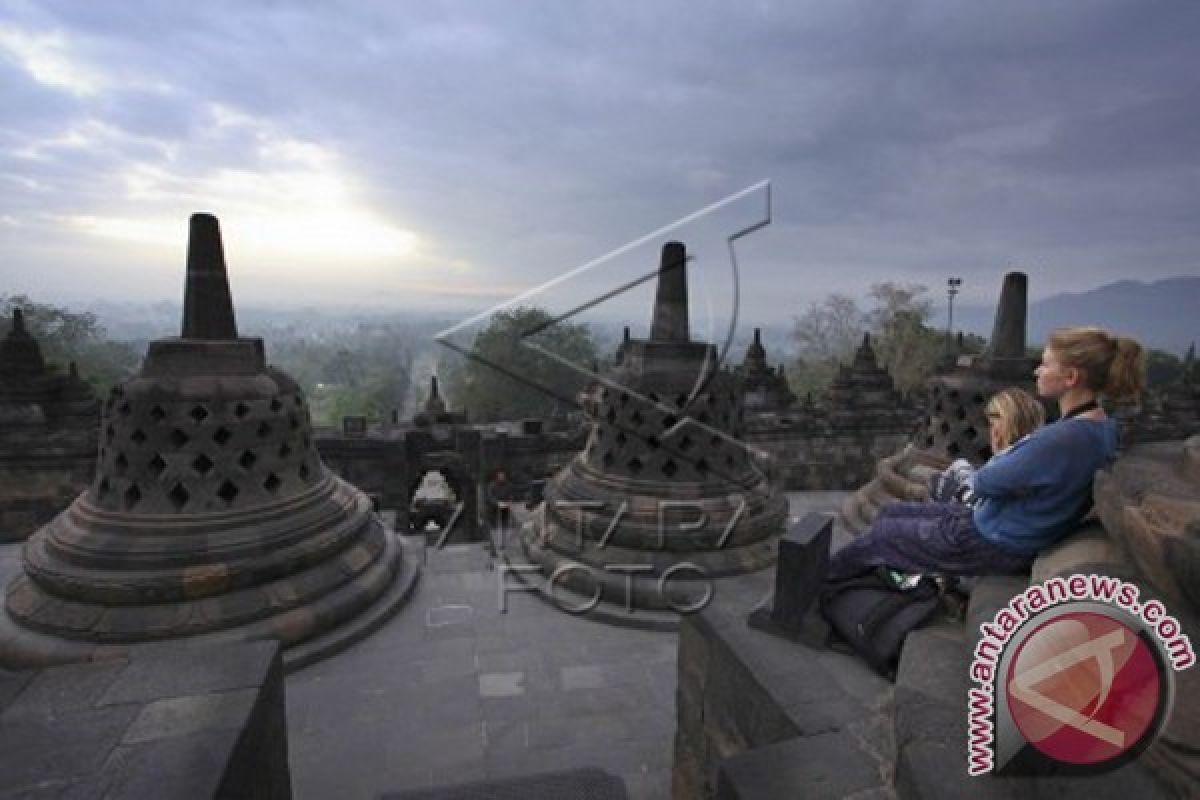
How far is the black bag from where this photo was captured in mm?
2715

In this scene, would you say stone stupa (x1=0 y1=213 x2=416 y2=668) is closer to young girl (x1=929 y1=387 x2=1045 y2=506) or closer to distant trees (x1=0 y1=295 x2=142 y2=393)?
young girl (x1=929 y1=387 x2=1045 y2=506)

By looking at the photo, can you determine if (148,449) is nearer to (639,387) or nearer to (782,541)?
(639,387)

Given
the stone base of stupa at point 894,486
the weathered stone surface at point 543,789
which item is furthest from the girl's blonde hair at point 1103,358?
the stone base of stupa at point 894,486

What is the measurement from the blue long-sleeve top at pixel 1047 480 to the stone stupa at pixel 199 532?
4.91 meters

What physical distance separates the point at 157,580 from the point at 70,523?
118cm

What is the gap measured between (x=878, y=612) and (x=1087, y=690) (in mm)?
1277

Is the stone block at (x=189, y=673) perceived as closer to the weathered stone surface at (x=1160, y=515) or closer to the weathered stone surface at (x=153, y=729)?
the weathered stone surface at (x=153, y=729)

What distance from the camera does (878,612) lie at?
2.81 metres

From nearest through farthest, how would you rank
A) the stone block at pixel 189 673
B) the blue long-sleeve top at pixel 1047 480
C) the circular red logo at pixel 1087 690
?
1. the circular red logo at pixel 1087 690
2. the blue long-sleeve top at pixel 1047 480
3. the stone block at pixel 189 673

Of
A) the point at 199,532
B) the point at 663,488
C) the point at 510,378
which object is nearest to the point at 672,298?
the point at 663,488

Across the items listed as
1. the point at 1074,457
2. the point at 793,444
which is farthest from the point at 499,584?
the point at 793,444

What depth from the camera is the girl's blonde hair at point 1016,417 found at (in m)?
3.06

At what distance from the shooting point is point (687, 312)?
637 cm

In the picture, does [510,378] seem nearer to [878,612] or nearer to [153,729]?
[153,729]
